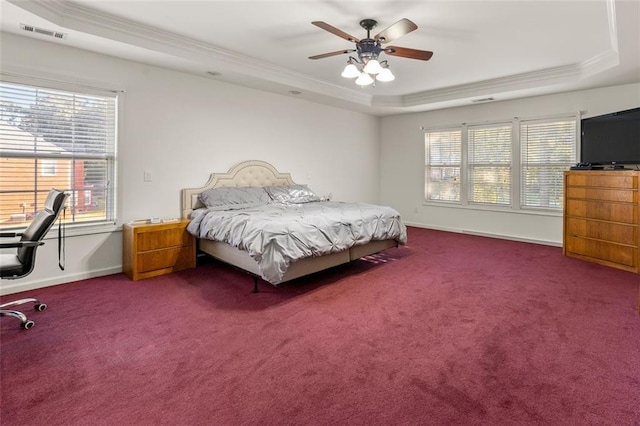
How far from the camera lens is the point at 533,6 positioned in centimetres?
303

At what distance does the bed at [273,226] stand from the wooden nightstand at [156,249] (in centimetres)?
17

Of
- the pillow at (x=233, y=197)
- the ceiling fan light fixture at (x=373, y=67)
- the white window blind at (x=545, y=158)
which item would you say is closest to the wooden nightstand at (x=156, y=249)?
the pillow at (x=233, y=197)

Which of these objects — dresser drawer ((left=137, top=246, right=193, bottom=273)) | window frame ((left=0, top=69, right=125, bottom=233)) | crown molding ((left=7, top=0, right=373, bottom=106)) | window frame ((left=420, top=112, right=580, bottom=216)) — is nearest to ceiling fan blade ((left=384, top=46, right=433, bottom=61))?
crown molding ((left=7, top=0, right=373, bottom=106))

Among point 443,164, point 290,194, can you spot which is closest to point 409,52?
point 290,194

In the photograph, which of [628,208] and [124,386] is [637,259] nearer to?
[628,208]

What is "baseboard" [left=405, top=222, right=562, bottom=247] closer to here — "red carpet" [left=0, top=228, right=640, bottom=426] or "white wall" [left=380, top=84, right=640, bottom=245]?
"white wall" [left=380, top=84, right=640, bottom=245]

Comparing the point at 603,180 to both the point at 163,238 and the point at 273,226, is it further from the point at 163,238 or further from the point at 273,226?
the point at 163,238

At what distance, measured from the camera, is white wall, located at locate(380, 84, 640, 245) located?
16.6 feet

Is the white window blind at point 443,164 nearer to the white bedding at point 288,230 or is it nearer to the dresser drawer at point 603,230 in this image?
the dresser drawer at point 603,230

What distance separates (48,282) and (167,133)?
2.07 meters

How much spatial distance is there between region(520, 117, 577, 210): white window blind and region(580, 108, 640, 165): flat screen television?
21.7 inches

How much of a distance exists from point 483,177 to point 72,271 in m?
6.39

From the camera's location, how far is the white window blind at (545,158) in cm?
534

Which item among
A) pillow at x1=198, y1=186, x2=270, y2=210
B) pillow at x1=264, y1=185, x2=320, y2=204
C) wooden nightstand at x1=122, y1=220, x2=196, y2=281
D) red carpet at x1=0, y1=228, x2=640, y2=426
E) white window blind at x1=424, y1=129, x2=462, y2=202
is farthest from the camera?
white window blind at x1=424, y1=129, x2=462, y2=202
